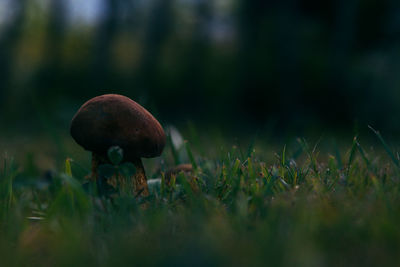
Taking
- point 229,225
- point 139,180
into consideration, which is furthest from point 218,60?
point 229,225

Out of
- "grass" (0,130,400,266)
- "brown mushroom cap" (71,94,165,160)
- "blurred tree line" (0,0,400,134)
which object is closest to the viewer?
"grass" (0,130,400,266)

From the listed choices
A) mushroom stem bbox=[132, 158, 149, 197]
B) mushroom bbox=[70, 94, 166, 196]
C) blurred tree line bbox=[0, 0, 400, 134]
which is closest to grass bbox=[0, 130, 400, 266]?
mushroom stem bbox=[132, 158, 149, 197]

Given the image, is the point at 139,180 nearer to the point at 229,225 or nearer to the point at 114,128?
the point at 114,128

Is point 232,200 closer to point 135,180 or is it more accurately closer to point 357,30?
point 135,180

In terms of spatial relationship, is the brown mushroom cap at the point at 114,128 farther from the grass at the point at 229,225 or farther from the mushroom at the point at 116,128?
the grass at the point at 229,225

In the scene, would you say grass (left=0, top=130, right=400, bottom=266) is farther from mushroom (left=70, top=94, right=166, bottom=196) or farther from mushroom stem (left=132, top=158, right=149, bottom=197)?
mushroom (left=70, top=94, right=166, bottom=196)

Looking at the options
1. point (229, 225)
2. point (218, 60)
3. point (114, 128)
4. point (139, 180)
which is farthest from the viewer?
point (218, 60)
